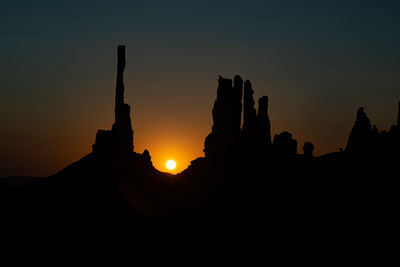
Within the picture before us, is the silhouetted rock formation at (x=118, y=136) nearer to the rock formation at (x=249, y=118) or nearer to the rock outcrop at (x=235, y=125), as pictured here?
the rock outcrop at (x=235, y=125)

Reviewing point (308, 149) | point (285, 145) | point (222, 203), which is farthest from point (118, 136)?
point (308, 149)

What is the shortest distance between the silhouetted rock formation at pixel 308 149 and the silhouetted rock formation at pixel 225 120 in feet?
43.7

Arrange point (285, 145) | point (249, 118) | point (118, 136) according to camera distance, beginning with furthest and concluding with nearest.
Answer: point (249, 118) < point (285, 145) < point (118, 136)

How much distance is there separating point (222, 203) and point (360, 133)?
34188 mm

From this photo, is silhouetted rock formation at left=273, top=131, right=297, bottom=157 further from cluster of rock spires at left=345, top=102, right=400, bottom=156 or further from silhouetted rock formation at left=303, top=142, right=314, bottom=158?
cluster of rock spires at left=345, top=102, right=400, bottom=156

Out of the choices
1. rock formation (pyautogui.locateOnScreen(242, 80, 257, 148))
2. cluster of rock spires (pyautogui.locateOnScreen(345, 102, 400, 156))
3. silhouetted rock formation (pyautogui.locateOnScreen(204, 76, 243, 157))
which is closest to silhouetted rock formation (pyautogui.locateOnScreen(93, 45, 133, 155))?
silhouetted rock formation (pyautogui.locateOnScreen(204, 76, 243, 157))

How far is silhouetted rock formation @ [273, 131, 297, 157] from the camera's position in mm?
93625

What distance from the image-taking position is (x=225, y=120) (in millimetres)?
93188

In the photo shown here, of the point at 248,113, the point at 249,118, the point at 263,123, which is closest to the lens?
the point at 249,118

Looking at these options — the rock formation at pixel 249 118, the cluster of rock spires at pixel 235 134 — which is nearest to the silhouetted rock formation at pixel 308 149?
the cluster of rock spires at pixel 235 134

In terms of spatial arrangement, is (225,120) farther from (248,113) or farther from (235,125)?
(248,113)

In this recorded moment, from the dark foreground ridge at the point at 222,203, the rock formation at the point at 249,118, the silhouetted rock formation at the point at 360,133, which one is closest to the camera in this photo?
the dark foreground ridge at the point at 222,203

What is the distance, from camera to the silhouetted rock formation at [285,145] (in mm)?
93625

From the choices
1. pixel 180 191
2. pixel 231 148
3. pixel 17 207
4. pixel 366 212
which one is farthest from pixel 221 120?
pixel 17 207
